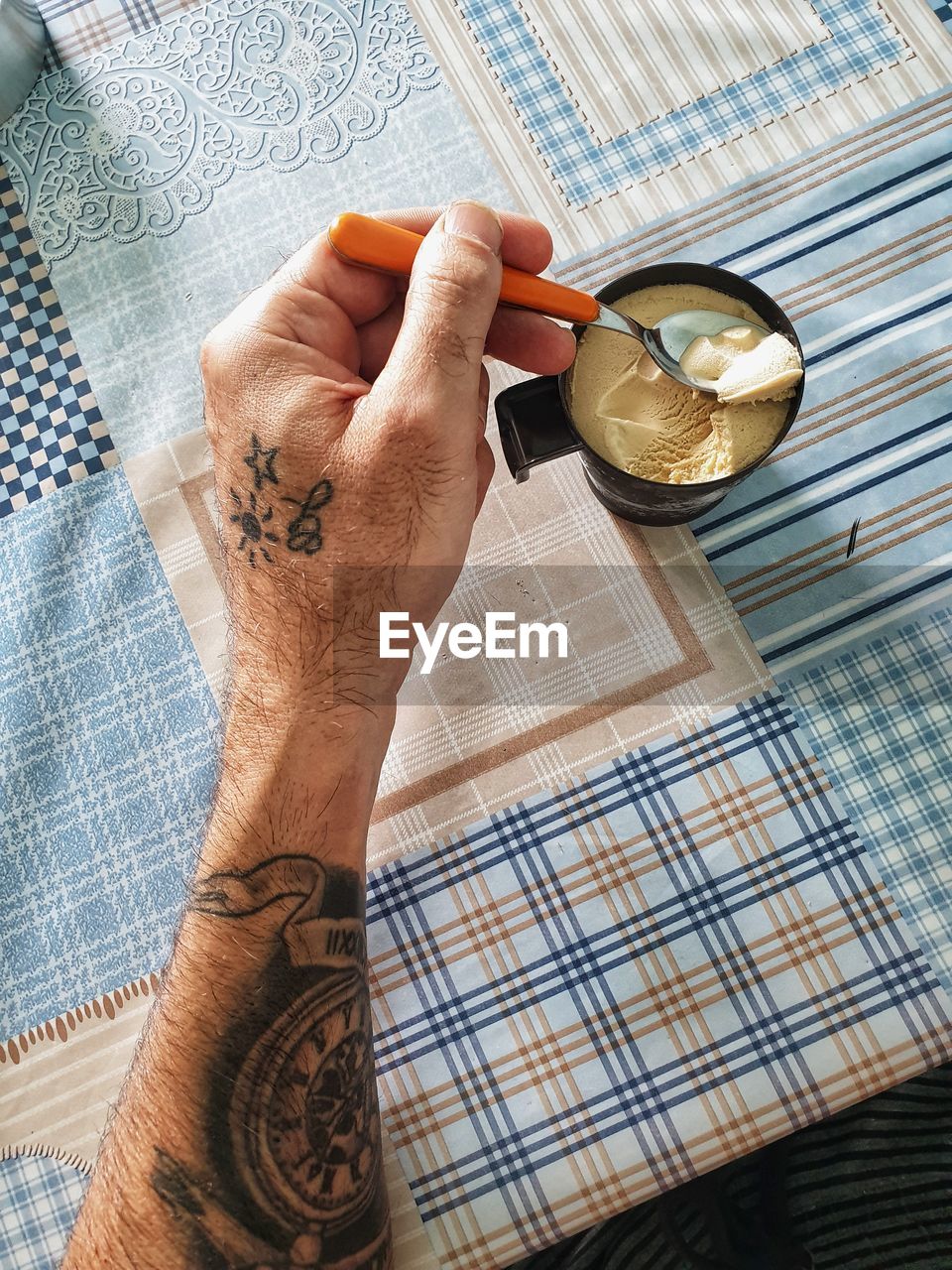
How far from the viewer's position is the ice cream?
71 centimetres

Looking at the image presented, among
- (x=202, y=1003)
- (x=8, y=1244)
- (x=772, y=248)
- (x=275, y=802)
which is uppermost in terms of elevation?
(x=772, y=248)

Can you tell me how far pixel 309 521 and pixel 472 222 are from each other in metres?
0.26

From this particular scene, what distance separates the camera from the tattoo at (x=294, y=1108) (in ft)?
2.18

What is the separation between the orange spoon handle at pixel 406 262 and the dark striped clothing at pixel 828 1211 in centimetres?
92

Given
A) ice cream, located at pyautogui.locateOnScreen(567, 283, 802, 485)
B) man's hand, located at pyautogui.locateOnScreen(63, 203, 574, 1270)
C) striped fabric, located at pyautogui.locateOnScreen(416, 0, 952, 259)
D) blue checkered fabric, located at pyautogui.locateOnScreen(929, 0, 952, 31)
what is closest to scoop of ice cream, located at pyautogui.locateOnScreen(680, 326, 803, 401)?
ice cream, located at pyautogui.locateOnScreen(567, 283, 802, 485)

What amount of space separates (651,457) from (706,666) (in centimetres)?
20

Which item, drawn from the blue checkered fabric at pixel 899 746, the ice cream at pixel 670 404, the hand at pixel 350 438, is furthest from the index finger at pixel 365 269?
the blue checkered fabric at pixel 899 746

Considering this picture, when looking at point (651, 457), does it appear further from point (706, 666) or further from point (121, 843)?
point (121, 843)

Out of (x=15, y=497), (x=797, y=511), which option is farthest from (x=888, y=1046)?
(x=15, y=497)

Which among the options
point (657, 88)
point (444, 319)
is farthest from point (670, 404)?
point (657, 88)

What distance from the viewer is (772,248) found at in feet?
2.84

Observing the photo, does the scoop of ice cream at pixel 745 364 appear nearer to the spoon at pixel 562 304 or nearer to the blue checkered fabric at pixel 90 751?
the spoon at pixel 562 304

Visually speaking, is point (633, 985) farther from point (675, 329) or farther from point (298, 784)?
point (675, 329)

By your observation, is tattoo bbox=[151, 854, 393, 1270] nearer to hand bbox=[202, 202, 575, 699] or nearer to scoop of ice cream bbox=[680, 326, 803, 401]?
hand bbox=[202, 202, 575, 699]
